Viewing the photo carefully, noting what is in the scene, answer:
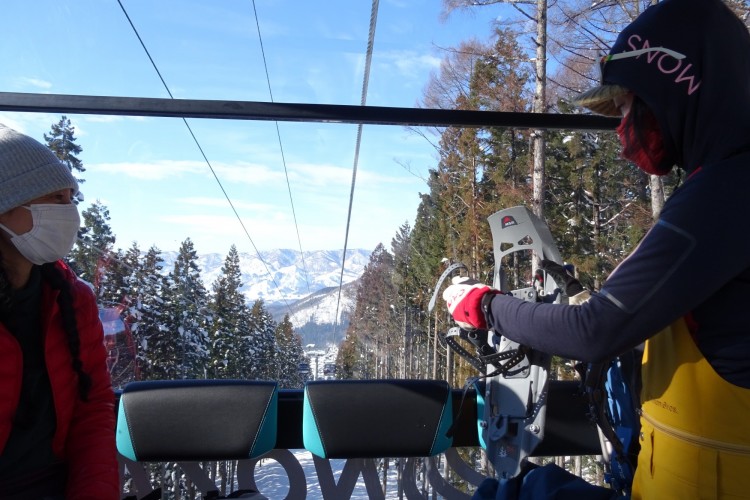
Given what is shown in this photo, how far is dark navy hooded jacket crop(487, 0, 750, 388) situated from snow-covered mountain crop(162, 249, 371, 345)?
365 cm

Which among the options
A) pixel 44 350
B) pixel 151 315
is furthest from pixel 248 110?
pixel 151 315

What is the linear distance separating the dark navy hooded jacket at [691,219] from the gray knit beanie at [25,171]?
1368mm

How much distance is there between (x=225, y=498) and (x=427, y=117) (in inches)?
62.6

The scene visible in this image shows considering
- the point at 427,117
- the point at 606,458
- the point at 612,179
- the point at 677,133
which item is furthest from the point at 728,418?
the point at 612,179

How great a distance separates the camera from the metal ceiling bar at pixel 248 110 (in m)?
2.04

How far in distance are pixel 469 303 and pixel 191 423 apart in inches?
55.9

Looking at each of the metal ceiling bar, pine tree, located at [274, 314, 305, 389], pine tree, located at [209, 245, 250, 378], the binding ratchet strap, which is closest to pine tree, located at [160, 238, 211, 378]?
pine tree, located at [209, 245, 250, 378]

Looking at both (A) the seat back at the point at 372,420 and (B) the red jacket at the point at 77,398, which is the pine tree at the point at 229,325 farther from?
(B) the red jacket at the point at 77,398

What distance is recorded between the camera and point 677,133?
3.82 feet

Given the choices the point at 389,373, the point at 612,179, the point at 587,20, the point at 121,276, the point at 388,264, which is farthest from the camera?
the point at 389,373

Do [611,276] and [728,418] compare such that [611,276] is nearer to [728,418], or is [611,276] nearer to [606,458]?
[728,418]

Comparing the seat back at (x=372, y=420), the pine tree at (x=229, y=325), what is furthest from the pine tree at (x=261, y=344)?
the seat back at (x=372, y=420)

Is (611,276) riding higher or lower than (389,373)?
higher

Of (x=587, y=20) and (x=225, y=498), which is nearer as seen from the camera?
(x=225, y=498)
